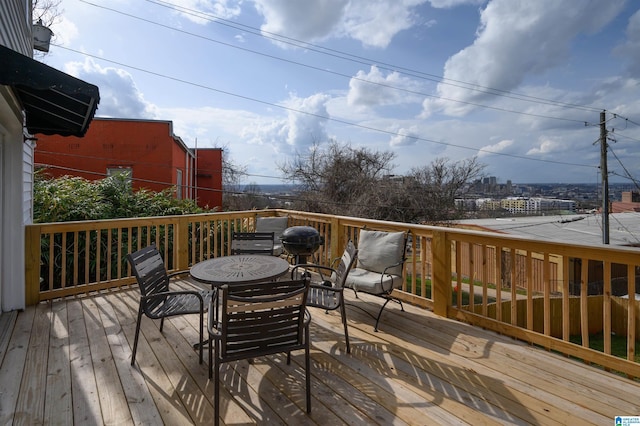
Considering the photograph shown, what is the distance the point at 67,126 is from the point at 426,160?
1483 cm

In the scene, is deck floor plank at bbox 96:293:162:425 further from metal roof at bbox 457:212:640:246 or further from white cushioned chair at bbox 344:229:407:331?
metal roof at bbox 457:212:640:246

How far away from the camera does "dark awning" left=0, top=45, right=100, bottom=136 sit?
1.85m

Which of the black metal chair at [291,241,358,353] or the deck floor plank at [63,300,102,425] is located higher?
the black metal chair at [291,241,358,353]

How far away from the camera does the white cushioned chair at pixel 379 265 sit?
3.31 m

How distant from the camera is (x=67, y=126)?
3777 mm

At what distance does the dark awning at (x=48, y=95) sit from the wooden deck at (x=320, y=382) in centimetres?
195

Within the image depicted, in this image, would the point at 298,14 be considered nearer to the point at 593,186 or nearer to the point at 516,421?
the point at 516,421

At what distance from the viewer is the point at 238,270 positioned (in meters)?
2.78

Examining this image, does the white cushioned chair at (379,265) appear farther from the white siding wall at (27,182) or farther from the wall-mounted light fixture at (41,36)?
the wall-mounted light fixture at (41,36)

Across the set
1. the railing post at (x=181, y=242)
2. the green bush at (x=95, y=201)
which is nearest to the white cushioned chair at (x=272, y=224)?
the railing post at (x=181, y=242)

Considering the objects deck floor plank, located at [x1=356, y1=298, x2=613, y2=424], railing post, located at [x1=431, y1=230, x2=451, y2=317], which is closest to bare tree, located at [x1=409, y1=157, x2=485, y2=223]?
railing post, located at [x1=431, y1=230, x2=451, y2=317]

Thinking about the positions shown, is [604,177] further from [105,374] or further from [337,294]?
[105,374]

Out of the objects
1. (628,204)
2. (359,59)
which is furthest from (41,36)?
(628,204)

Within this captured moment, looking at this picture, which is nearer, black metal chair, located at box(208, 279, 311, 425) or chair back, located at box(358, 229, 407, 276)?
black metal chair, located at box(208, 279, 311, 425)
